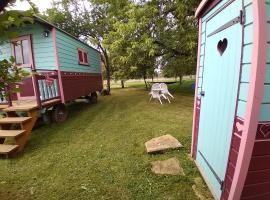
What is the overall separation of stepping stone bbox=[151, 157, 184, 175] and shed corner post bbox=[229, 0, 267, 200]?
5.42ft

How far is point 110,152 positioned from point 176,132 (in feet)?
6.34

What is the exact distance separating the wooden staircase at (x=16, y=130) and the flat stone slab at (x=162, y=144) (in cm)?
299

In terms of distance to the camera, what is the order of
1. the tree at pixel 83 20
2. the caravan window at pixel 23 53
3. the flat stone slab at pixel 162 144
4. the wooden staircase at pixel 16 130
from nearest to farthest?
the flat stone slab at pixel 162 144 → the wooden staircase at pixel 16 130 → the caravan window at pixel 23 53 → the tree at pixel 83 20

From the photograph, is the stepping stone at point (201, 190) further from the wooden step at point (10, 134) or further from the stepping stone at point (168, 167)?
the wooden step at point (10, 134)

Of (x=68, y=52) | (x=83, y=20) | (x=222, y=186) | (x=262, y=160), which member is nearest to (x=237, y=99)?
(x=262, y=160)

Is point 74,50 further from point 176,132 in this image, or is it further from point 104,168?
point 104,168

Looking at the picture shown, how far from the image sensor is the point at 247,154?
1.99 m

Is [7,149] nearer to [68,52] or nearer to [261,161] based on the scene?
[261,161]

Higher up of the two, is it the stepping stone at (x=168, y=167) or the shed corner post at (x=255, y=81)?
the shed corner post at (x=255, y=81)

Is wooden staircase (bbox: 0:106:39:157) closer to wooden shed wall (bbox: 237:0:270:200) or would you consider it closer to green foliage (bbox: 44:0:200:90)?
wooden shed wall (bbox: 237:0:270:200)

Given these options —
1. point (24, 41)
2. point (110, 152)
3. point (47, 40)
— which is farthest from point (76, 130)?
point (24, 41)

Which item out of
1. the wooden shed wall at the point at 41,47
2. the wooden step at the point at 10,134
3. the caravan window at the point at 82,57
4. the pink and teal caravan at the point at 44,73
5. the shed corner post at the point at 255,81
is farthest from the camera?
the caravan window at the point at 82,57

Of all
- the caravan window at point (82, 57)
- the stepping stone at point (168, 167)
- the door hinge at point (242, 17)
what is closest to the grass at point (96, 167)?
the stepping stone at point (168, 167)

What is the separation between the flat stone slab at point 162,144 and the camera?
434cm
